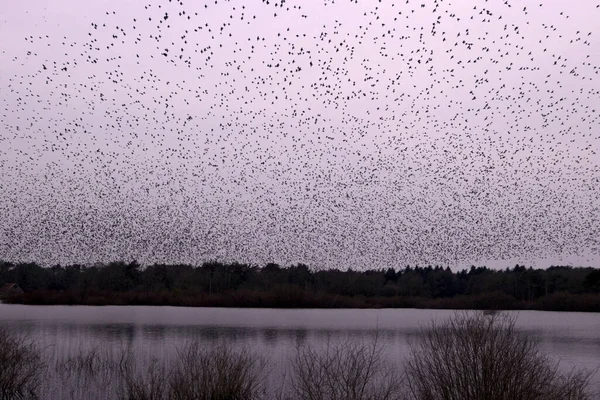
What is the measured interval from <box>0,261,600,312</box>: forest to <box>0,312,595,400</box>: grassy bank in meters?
55.4

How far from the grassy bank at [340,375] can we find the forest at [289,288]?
55.4m

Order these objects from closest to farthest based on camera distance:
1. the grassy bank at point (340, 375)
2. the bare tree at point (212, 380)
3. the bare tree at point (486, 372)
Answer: the bare tree at point (486, 372) → the grassy bank at point (340, 375) → the bare tree at point (212, 380)

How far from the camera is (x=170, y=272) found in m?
135

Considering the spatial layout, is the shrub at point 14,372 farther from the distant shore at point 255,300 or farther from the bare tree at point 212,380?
the distant shore at point 255,300

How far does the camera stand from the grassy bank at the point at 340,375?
14406mm

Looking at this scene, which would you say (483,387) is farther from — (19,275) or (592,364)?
(19,275)

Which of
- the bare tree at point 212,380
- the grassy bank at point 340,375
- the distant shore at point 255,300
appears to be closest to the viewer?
the grassy bank at point 340,375

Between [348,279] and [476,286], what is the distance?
72.9 feet

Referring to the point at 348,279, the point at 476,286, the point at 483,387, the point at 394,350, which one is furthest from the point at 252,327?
the point at 476,286

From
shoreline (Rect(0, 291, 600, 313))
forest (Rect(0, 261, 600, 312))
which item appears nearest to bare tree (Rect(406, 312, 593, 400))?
forest (Rect(0, 261, 600, 312))

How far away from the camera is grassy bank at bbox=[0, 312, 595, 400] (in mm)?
14406

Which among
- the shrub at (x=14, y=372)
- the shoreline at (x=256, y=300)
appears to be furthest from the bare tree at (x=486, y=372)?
the shoreline at (x=256, y=300)

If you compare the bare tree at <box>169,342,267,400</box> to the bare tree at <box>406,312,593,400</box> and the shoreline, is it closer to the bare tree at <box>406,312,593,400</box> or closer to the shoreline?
the bare tree at <box>406,312,593,400</box>

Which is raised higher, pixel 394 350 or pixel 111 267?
Result: pixel 111 267
